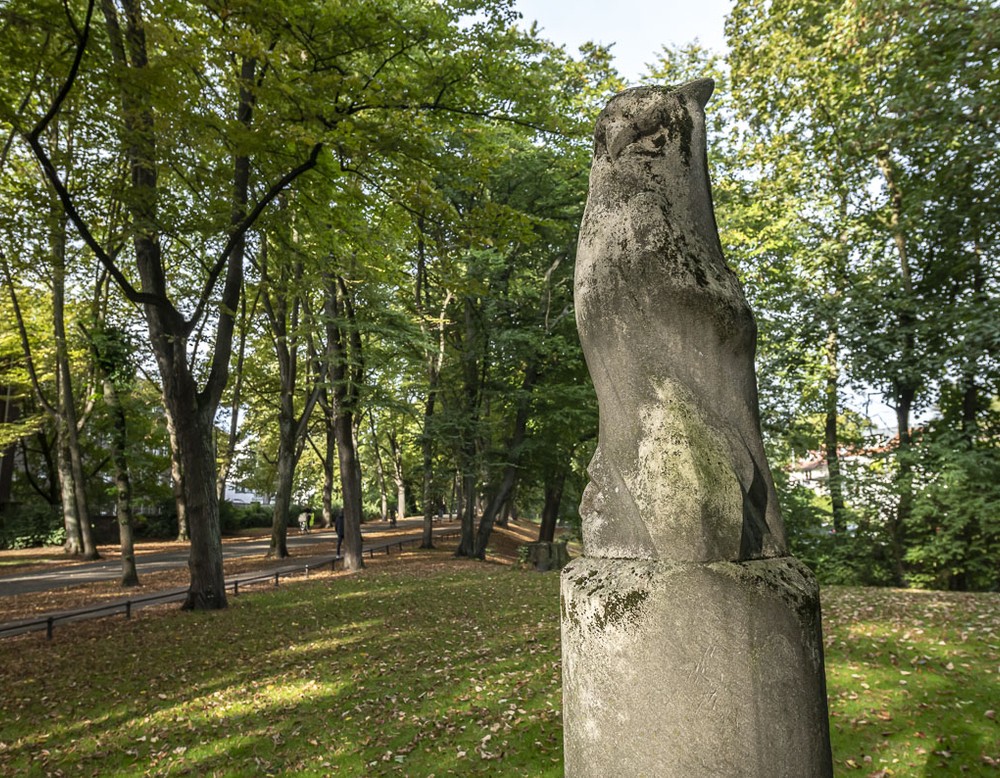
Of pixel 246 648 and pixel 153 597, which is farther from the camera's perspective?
pixel 153 597

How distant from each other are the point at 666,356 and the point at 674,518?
0.66m

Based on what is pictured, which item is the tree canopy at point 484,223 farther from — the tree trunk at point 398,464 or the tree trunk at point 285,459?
the tree trunk at point 398,464

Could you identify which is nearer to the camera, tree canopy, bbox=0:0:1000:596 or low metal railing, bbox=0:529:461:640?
tree canopy, bbox=0:0:1000:596

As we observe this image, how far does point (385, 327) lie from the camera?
18766 mm

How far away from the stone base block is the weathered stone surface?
0.46ft

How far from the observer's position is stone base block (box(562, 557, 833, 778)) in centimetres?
236

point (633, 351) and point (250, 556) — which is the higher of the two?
point (633, 351)

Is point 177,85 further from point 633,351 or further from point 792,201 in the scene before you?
point 792,201

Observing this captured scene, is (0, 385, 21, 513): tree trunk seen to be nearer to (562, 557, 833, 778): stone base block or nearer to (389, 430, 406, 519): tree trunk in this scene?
(389, 430, 406, 519): tree trunk

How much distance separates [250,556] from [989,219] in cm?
2487

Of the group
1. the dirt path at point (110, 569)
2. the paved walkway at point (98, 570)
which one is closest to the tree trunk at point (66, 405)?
the dirt path at point (110, 569)

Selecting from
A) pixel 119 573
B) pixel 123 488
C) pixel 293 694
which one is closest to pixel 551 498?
pixel 119 573

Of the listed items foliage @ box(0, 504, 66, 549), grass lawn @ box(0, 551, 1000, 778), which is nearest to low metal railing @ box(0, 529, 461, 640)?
grass lawn @ box(0, 551, 1000, 778)

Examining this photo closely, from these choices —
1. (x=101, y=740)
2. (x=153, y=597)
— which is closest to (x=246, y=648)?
(x=101, y=740)
